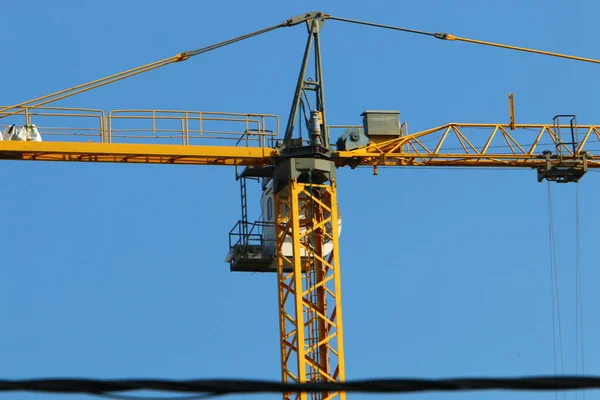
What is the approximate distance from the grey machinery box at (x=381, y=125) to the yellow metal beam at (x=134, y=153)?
338cm

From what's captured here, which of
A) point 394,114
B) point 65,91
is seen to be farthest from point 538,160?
point 65,91

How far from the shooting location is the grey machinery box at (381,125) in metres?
45.1

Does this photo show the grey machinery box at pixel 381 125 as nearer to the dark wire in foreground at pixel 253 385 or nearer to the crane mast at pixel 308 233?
the crane mast at pixel 308 233

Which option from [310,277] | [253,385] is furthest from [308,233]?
[253,385]

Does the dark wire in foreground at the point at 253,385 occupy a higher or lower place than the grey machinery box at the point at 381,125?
lower

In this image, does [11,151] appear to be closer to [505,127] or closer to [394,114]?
[394,114]

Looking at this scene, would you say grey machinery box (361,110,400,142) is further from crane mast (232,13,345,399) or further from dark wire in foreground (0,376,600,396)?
dark wire in foreground (0,376,600,396)

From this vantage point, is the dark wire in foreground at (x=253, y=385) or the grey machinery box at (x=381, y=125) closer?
the dark wire in foreground at (x=253, y=385)

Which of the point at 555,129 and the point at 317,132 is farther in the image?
the point at 555,129

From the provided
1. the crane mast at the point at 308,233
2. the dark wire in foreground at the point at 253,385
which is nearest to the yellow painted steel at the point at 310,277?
the crane mast at the point at 308,233

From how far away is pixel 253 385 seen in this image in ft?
25.0

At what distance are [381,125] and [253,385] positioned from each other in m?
37.8

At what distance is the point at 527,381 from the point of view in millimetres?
7730

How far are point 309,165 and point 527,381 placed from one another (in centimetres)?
3562
